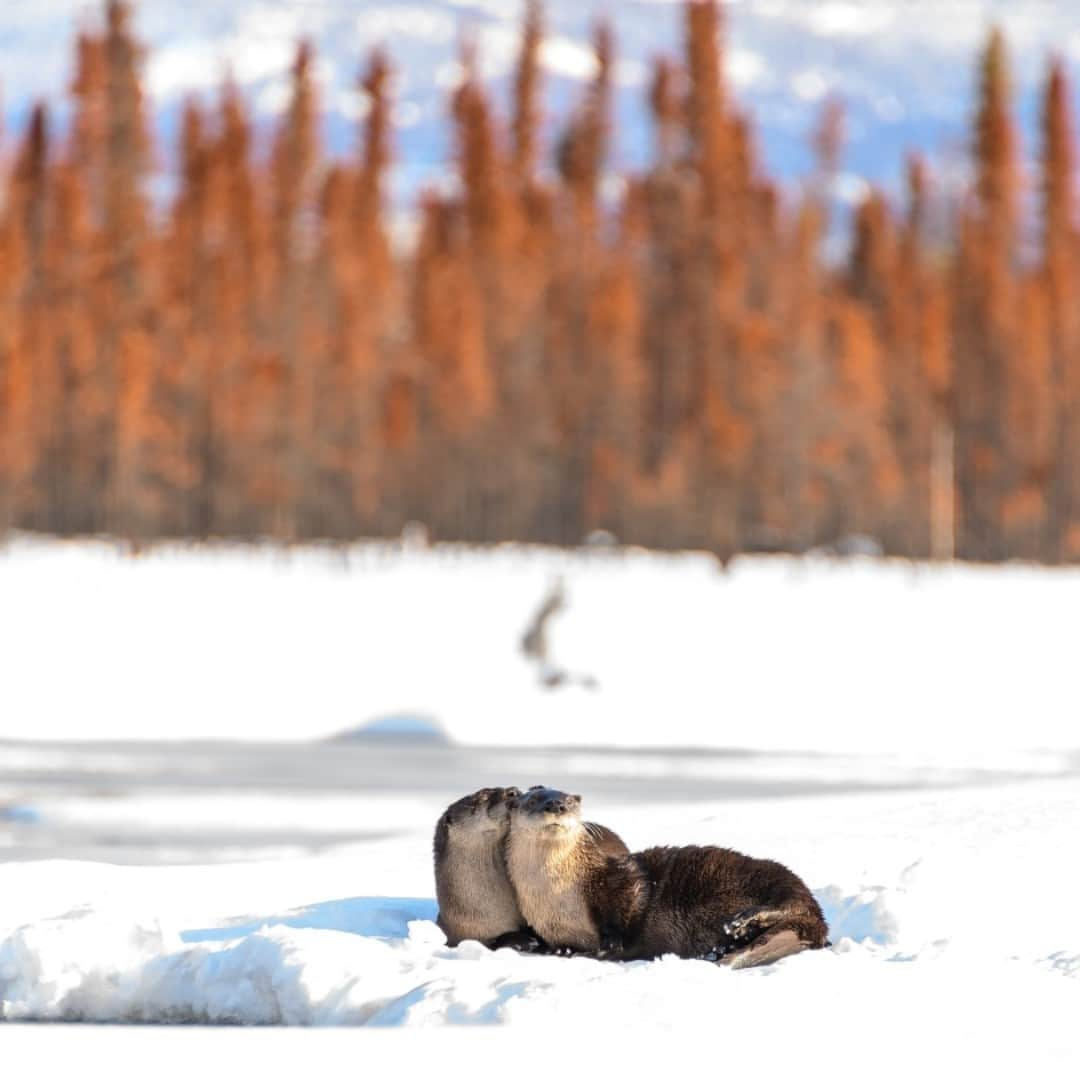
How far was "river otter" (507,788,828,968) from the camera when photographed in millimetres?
5668

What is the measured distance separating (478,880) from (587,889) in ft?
1.11

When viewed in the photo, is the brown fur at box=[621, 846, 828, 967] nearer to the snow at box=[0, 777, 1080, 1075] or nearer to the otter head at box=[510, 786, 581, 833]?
the snow at box=[0, 777, 1080, 1075]

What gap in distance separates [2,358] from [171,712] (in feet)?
60.2

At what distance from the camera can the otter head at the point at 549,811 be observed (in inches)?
222

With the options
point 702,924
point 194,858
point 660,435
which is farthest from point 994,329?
point 702,924

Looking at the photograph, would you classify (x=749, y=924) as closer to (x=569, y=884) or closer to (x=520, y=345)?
(x=569, y=884)

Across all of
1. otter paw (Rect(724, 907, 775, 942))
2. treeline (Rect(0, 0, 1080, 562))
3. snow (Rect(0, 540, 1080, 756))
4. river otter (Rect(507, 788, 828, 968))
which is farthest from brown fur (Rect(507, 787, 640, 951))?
treeline (Rect(0, 0, 1080, 562))

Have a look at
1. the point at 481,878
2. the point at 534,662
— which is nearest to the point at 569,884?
the point at 481,878

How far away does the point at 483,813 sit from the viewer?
5.88 m

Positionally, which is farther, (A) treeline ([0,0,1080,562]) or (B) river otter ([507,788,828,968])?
(A) treeline ([0,0,1080,562])

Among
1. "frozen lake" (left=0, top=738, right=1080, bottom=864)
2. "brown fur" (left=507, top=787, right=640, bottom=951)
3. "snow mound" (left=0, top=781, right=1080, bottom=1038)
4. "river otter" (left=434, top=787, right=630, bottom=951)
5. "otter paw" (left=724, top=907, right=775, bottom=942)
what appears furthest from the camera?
"frozen lake" (left=0, top=738, right=1080, bottom=864)

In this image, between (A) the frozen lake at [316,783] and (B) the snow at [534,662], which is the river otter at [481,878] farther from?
(B) the snow at [534,662]

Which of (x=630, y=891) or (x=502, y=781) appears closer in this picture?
(x=630, y=891)

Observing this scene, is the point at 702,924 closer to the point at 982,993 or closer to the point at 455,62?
the point at 982,993
